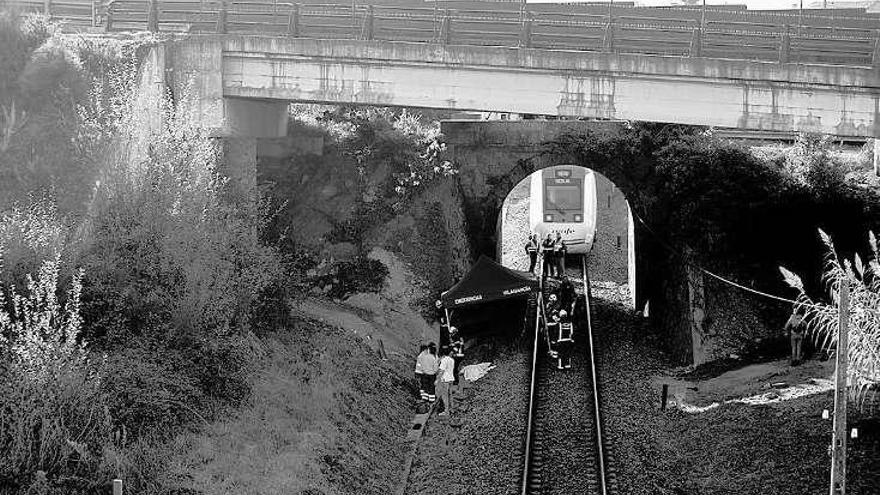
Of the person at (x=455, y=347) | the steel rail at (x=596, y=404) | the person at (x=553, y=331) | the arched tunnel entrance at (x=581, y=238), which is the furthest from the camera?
the arched tunnel entrance at (x=581, y=238)

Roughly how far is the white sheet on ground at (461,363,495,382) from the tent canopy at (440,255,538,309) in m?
1.81

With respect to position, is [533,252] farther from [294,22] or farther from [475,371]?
[294,22]

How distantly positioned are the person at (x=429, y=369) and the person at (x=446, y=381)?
0.39 feet

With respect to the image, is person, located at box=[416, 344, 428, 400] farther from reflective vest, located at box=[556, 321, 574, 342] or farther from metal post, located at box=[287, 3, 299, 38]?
metal post, located at box=[287, 3, 299, 38]

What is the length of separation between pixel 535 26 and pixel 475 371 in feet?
25.7

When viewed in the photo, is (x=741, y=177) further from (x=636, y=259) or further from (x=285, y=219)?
(x=285, y=219)

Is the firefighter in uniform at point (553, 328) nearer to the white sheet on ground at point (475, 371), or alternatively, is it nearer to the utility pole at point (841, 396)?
the white sheet on ground at point (475, 371)

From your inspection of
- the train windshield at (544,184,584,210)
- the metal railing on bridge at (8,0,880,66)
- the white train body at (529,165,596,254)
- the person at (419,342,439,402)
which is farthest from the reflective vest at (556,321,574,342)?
the train windshield at (544,184,584,210)

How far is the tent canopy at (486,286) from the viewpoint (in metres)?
27.8

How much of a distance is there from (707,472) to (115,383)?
9.36 metres

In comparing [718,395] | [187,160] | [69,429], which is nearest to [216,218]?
[187,160]

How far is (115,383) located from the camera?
16641 mm

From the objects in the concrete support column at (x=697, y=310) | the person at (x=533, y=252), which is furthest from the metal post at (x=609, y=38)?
the person at (x=533, y=252)

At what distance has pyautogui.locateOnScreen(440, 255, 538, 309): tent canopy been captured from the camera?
27844 millimetres
